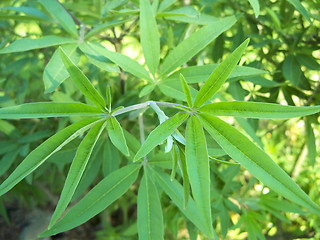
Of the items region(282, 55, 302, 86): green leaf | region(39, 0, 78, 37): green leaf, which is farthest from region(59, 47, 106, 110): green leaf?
region(282, 55, 302, 86): green leaf

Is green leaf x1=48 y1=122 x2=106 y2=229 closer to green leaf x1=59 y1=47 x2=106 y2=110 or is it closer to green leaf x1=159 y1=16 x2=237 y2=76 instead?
green leaf x1=59 y1=47 x2=106 y2=110

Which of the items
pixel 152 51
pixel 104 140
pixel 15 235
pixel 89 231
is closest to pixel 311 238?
pixel 104 140

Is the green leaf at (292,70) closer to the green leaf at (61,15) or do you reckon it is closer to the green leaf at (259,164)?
the green leaf at (259,164)

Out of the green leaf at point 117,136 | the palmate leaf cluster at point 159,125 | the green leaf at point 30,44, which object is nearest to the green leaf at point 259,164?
the palmate leaf cluster at point 159,125

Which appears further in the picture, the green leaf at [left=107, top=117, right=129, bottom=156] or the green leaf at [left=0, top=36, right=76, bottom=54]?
the green leaf at [left=0, top=36, right=76, bottom=54]

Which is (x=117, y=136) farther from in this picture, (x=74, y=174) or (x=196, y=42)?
(x=196, y=42)
